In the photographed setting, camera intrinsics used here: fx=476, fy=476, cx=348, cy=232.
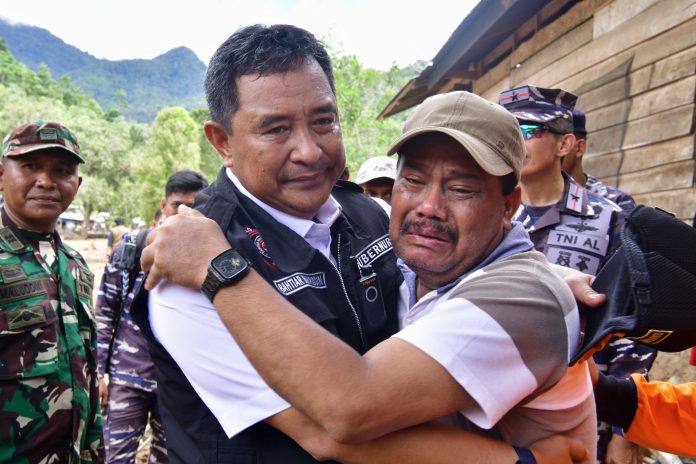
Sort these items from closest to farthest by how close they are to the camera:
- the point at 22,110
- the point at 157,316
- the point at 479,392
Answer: the point at 479,392
the point at 157,316
the point at 22,110

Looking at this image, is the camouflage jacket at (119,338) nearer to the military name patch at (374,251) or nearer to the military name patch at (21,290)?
the military name patch at (21,290)

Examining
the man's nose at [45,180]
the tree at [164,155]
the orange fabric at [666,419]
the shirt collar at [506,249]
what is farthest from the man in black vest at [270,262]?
the tree at [164,155]

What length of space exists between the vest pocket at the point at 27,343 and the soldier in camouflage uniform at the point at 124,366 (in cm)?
99

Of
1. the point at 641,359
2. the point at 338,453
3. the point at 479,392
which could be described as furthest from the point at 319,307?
the point at 641,359

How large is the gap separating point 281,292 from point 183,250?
0.99 ft

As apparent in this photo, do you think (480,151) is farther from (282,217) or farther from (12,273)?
(12,273)

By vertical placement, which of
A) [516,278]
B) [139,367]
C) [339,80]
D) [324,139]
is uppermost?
[339,80]

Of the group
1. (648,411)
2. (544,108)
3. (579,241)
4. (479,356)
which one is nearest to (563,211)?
(579,241)

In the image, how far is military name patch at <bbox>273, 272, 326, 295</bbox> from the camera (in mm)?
1421

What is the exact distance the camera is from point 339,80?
19.7 metres

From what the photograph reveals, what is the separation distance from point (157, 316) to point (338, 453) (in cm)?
65

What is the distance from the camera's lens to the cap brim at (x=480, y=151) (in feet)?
4.73

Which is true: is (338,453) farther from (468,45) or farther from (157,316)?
(468,45)

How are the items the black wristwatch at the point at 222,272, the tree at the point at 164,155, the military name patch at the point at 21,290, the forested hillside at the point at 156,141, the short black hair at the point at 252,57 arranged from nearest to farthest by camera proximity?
1. the black wristwatch at the point at 222,272
2. the short black hair at the point at 252,57
3. the military name patch at the point at 21,290
4. the forested hillside at the point at 156,141
5. the tree at the point at 164,155
